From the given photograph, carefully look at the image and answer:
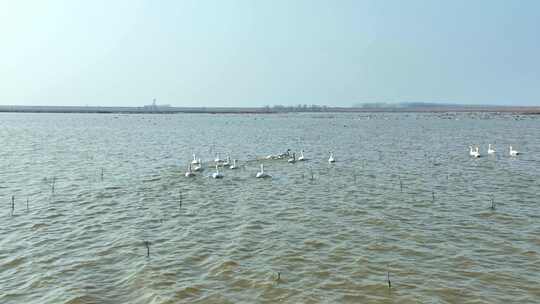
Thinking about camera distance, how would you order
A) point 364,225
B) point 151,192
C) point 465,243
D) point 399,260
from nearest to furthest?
point 399,260
point 465,243
point 364,225
point 151,192

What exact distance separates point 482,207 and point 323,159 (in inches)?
711

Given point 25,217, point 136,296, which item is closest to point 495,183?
point 136,296

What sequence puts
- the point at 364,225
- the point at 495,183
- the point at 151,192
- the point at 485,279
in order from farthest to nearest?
the point at 495,183, the point at 151,192, the point at 364,225, the point at 485,279

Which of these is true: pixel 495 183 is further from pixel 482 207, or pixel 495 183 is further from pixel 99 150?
pixel 99 150

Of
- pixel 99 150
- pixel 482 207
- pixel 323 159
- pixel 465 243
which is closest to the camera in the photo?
pixel 465 243

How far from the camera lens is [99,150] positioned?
41.9 meters

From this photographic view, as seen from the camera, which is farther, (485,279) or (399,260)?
(399,260)

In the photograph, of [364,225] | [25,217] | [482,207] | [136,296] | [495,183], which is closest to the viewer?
[136,296]

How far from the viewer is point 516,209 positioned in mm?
17422

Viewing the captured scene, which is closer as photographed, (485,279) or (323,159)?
(485,279)

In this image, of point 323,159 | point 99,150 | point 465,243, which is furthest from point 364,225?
point 99,150

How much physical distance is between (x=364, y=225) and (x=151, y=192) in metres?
11.4

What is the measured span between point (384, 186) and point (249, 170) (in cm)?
1026

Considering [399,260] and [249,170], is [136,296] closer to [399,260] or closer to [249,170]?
[399,260]
